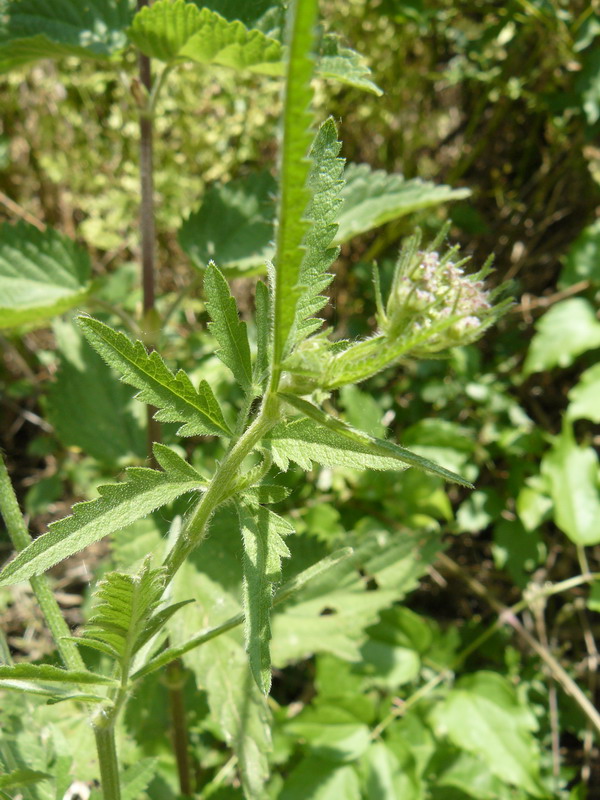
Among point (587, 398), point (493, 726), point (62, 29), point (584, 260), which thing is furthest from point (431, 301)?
point (584, 260)

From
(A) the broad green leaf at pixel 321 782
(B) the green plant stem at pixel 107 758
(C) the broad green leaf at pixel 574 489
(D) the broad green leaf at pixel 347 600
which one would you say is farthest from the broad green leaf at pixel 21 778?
(C) the broad green leaf at pixel 574 489

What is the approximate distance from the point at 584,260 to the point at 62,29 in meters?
1.75

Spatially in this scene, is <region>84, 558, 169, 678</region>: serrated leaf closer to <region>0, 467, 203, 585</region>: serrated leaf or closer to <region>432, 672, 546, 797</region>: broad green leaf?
<region>0, 467, 203, 585</region>: serrated leaf

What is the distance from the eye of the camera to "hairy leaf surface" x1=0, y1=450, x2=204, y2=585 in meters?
0.69

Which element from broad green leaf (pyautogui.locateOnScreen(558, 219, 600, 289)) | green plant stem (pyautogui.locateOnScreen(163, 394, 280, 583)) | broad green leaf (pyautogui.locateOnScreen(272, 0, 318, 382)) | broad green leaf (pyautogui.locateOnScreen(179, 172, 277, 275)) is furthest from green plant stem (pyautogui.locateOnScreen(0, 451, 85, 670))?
broad green leaf (pyautogui.locateOnScreen(558, 219, 600, 289))

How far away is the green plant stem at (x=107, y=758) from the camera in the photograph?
2.65 ft

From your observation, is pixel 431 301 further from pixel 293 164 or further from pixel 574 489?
pixel 574 489

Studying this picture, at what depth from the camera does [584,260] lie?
239 centimetres

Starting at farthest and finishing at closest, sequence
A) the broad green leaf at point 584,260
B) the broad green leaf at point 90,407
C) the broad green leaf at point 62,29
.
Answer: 1. the broad green leaf at point 584,260
2. the broad green leaf at point 90,407
3. the broad green leaf at point 62,29

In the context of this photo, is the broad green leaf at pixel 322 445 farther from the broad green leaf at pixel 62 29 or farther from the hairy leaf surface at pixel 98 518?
the broad green leaf at pixel 62 29

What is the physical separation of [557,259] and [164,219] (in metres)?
1.50

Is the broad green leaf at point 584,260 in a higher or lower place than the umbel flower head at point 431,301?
lower

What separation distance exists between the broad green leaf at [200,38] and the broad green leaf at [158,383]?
712 mm

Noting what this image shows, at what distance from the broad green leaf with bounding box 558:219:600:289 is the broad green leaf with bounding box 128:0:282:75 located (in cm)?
146
